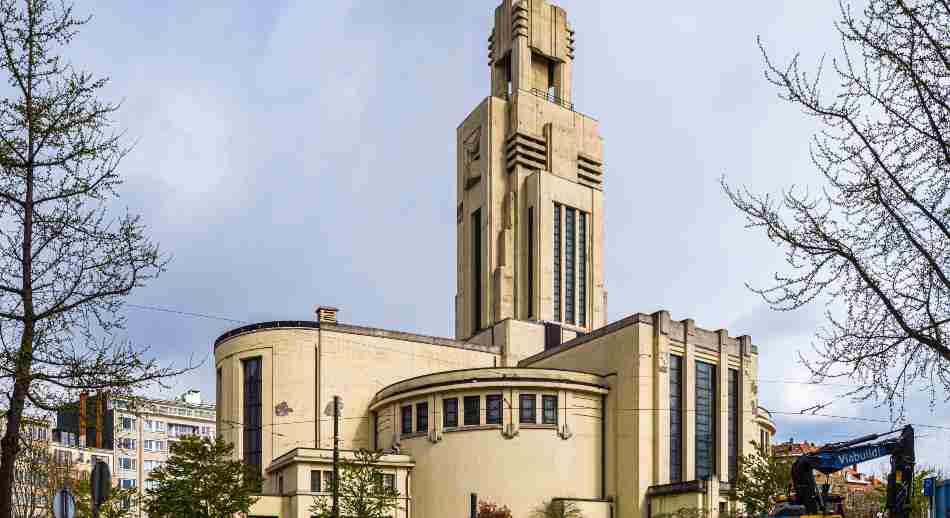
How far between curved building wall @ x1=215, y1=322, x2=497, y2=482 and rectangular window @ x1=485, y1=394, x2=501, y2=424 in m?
12.5

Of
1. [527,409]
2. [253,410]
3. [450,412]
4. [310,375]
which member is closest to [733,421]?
[527,409]

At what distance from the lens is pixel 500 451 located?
6438cm

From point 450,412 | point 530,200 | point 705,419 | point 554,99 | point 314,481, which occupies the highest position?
point 554,99

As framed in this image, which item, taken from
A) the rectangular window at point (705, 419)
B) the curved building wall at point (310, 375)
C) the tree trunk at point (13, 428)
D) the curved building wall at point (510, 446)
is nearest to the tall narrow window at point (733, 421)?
the rectangular window at point (705, 419)

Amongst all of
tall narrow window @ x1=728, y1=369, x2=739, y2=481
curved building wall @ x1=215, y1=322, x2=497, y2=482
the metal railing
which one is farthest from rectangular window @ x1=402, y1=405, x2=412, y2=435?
the metal railing

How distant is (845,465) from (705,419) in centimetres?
4250

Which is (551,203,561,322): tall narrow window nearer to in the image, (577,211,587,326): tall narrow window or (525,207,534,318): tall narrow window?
(525,207,534,318): tall narrow window

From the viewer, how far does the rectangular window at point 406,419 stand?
69250 mm

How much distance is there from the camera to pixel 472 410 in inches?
2586

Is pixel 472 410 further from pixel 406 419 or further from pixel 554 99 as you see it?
pixel 554 99

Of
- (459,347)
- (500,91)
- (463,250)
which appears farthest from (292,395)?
(500,91)

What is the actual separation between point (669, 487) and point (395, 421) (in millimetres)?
17746

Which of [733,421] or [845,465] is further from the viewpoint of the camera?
[733,421]

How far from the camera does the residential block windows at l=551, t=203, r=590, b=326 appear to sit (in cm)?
8631
